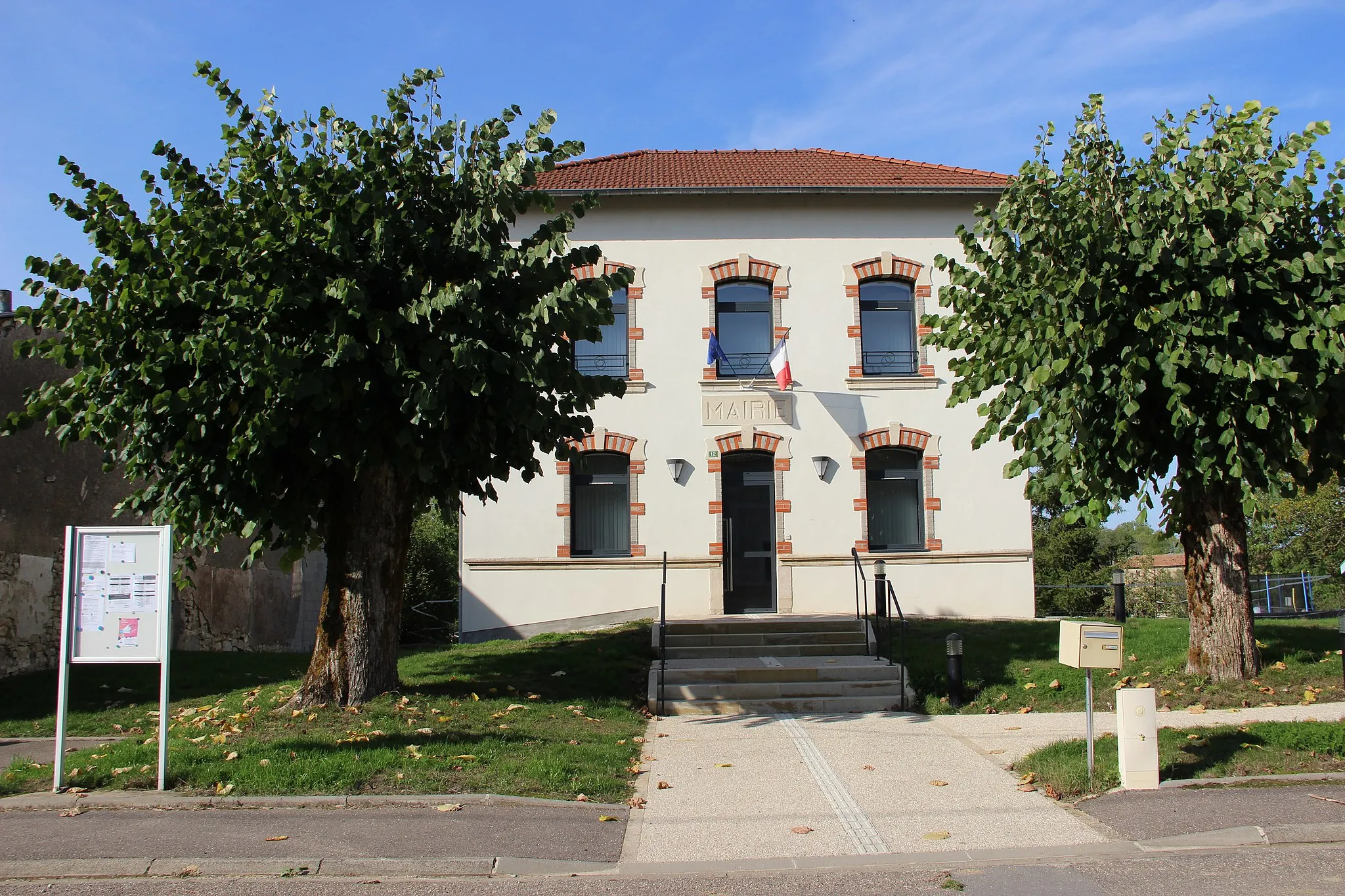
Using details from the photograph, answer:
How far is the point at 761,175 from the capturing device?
1922cm

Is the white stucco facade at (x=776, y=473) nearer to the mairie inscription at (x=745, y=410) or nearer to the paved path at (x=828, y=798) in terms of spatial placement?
the mairie inscription at (x=745, y=410)

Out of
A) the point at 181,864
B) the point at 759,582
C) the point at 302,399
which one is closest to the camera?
the point at 181,864

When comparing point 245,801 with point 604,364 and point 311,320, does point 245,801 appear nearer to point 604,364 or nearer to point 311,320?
point 311,320

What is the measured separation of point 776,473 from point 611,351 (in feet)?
11.4

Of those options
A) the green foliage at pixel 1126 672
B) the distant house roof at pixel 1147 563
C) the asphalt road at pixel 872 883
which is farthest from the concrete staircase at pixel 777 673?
the distant house roof at pixel 1147 563

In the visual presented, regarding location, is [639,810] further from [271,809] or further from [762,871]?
[271,809]

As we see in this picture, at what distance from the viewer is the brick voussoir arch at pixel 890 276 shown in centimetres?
1794

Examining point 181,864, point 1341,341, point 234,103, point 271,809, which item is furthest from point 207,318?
point 1341,341

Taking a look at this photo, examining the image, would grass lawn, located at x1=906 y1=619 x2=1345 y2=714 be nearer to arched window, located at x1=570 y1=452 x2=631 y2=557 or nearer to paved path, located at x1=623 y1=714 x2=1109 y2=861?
paved path, located at x1=623 y1=714 x2=1109 y2=861

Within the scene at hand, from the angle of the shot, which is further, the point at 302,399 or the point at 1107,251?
the point at 1107,251

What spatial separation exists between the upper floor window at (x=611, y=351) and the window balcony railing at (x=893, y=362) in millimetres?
4141

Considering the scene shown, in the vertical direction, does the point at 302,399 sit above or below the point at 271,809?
above

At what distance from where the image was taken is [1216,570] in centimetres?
1095

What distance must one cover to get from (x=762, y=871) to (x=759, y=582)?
11684 mm
